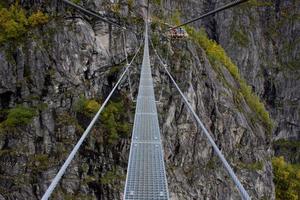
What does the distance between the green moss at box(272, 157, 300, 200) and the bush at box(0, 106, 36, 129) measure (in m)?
29.0

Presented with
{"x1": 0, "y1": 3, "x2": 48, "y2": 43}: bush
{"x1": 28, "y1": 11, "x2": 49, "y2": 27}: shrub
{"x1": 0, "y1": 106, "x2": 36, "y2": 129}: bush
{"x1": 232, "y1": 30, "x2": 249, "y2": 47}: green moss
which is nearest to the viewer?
{"x1": 0, "y1": 106, "x2": 36, "y2": 129}: bush

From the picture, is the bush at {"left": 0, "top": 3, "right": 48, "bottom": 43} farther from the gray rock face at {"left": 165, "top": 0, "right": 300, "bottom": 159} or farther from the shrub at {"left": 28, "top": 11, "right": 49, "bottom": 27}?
the gray rock face at {"left": 165, "top": 0, "right": 300, "bottom": 159}

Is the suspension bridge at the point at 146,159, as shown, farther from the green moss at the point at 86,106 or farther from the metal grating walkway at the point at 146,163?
the green moss at the point at 86,106

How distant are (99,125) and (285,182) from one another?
2745 cm

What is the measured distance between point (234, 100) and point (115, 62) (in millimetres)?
11920

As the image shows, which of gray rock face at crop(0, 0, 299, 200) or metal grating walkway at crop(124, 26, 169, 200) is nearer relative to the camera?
metal grating walkway at crop(124, 26, 169, 200)

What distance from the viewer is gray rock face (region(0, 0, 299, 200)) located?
22781mm

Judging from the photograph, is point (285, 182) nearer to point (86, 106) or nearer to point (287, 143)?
point (287, 143)

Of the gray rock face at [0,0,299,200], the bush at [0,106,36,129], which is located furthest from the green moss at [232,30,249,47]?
the bush at [0,106,36,129]

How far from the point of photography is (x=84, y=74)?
2680cm

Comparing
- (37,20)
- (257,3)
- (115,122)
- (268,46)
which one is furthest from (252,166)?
(257,3)

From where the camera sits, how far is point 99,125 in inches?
975

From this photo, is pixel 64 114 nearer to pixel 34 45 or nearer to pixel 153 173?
pixel 34 45

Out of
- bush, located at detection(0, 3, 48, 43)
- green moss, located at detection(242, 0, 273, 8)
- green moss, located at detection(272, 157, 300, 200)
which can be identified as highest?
green moss, located at detection(242, 0, 273, 8)
